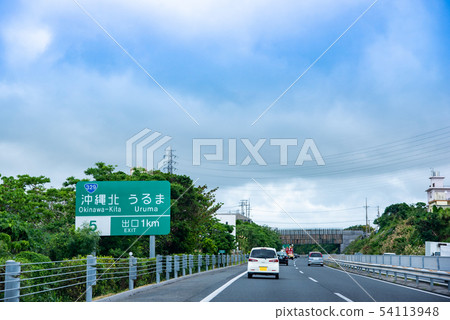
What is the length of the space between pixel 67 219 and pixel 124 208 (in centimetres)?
1016

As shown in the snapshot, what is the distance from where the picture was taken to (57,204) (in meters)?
39.6

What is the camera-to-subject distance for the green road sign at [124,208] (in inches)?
1101

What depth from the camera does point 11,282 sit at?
10047 millimetres

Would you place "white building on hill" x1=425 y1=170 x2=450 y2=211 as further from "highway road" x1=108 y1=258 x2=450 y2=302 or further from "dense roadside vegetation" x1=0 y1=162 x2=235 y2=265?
"highway road" x1=108 y1=258 x2=450 y2=302

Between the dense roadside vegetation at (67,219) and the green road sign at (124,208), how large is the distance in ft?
3.90

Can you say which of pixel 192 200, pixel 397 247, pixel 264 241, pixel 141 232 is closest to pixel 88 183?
pixel 141 232

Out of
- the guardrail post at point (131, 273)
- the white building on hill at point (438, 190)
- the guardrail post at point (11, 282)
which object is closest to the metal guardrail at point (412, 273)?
the guardrail post at point (131, 273)

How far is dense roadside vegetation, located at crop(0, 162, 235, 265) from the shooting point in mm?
26219

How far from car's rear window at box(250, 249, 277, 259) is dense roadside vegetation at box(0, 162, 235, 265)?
7717mm

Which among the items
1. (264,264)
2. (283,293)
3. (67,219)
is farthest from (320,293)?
(67,219)

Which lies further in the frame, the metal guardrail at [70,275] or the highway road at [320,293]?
the highway road at [320,293]

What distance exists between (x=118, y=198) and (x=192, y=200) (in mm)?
13928

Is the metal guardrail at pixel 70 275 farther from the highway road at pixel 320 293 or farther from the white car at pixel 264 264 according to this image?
the white car at pixel 264 264
